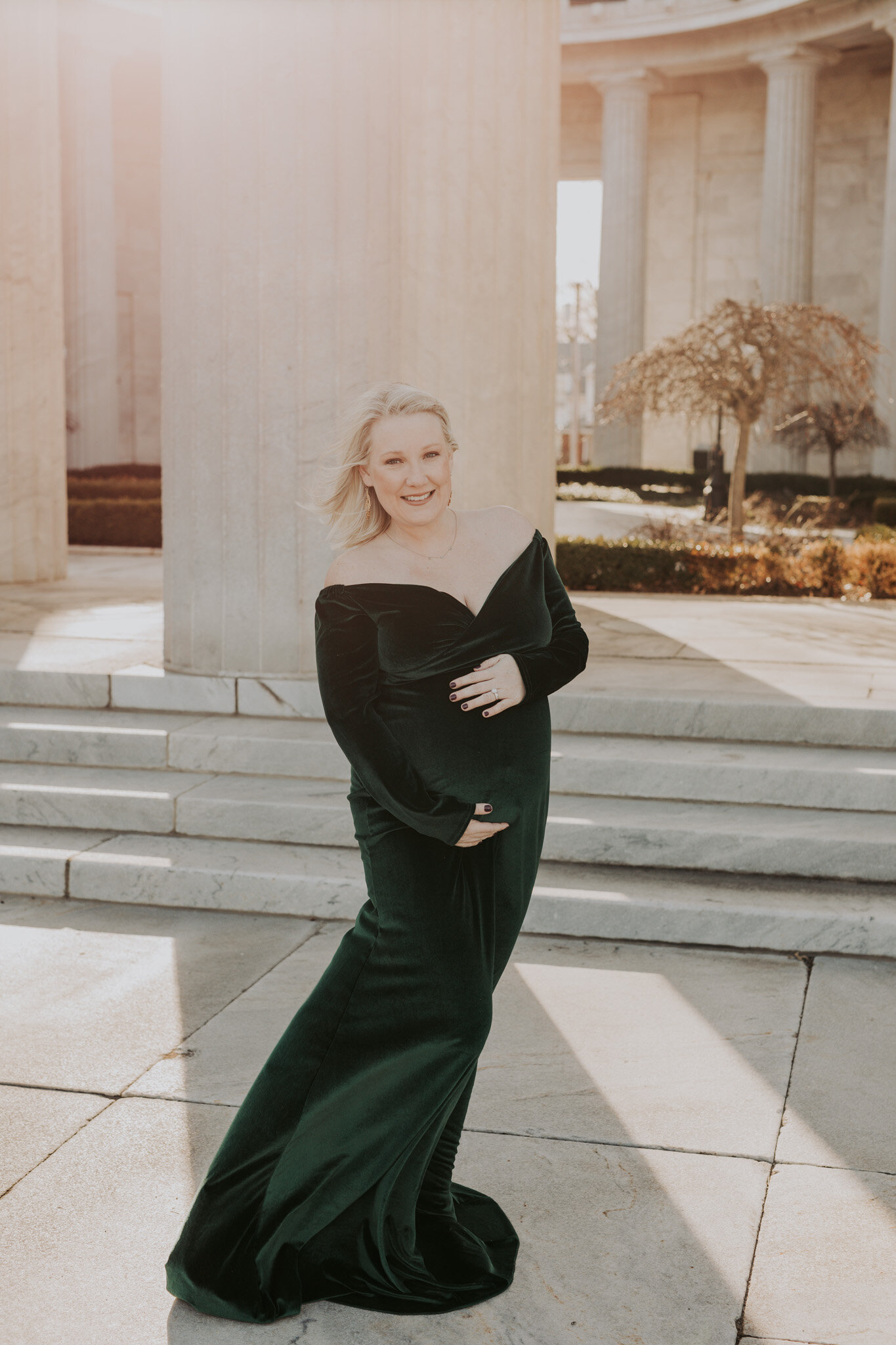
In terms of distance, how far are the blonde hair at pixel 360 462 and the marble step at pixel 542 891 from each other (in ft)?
8.70

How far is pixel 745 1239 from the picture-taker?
3.11 metres

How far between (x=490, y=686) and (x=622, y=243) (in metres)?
30.8

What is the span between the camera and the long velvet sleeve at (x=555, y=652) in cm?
283

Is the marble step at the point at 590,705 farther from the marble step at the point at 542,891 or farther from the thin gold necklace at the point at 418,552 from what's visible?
the thin gold necklace at the point at 418,552

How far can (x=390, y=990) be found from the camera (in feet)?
9.15

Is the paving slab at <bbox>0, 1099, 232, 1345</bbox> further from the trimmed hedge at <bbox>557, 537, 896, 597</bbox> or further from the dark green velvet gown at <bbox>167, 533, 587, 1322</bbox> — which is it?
the trimmed hedge at <bbox>557, 537, 896, 597</bbox>

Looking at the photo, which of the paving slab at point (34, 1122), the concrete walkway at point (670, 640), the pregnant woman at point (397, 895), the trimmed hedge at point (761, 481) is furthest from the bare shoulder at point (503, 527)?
the trimmed hedge at point (761, 481)

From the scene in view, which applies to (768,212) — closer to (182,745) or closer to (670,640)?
(670,640)

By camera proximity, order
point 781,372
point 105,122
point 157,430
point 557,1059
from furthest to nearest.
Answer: point 157,430 → point 105,122 → point 781,372 → point 557,1059

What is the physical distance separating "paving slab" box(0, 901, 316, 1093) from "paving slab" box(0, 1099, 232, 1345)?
313 millimetres

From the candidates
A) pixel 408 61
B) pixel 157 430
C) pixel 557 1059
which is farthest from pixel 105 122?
pixel 557 1059

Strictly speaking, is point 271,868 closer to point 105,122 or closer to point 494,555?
point 494,555

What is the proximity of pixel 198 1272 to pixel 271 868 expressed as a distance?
283cm

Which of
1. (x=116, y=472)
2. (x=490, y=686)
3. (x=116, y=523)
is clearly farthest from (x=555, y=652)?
(x=116, y=472)
